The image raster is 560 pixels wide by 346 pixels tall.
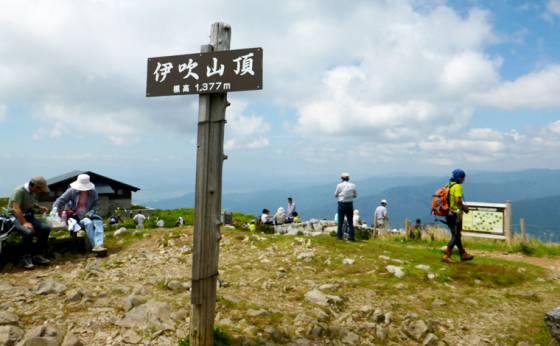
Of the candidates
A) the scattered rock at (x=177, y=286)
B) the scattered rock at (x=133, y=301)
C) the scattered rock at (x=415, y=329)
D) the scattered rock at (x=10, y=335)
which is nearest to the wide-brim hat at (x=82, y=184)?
the scattered rock at (x=177, y=286)

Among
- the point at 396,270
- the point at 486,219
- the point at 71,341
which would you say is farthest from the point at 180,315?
the point at 486,219

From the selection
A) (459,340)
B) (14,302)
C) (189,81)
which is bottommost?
(459,340)

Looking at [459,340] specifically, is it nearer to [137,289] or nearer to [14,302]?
[137,289]

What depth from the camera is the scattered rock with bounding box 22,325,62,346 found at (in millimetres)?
4541

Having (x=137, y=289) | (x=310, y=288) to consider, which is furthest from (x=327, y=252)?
(x=137, y=289)

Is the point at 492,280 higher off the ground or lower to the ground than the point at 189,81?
lower

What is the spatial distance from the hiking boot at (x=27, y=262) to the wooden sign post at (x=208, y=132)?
5441mm

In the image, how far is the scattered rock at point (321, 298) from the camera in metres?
6.79

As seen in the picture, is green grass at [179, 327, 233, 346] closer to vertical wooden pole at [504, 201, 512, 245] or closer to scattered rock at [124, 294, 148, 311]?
scattered rock at [124, 294, 148, 311]

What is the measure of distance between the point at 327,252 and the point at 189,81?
7010 mm

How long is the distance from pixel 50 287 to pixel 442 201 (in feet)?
29.4

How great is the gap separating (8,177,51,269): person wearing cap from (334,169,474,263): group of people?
852 cm

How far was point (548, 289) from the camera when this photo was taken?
862 cm

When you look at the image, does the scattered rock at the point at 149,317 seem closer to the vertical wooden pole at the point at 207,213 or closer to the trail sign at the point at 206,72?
the vertical wooden pole at the point at 207,213
